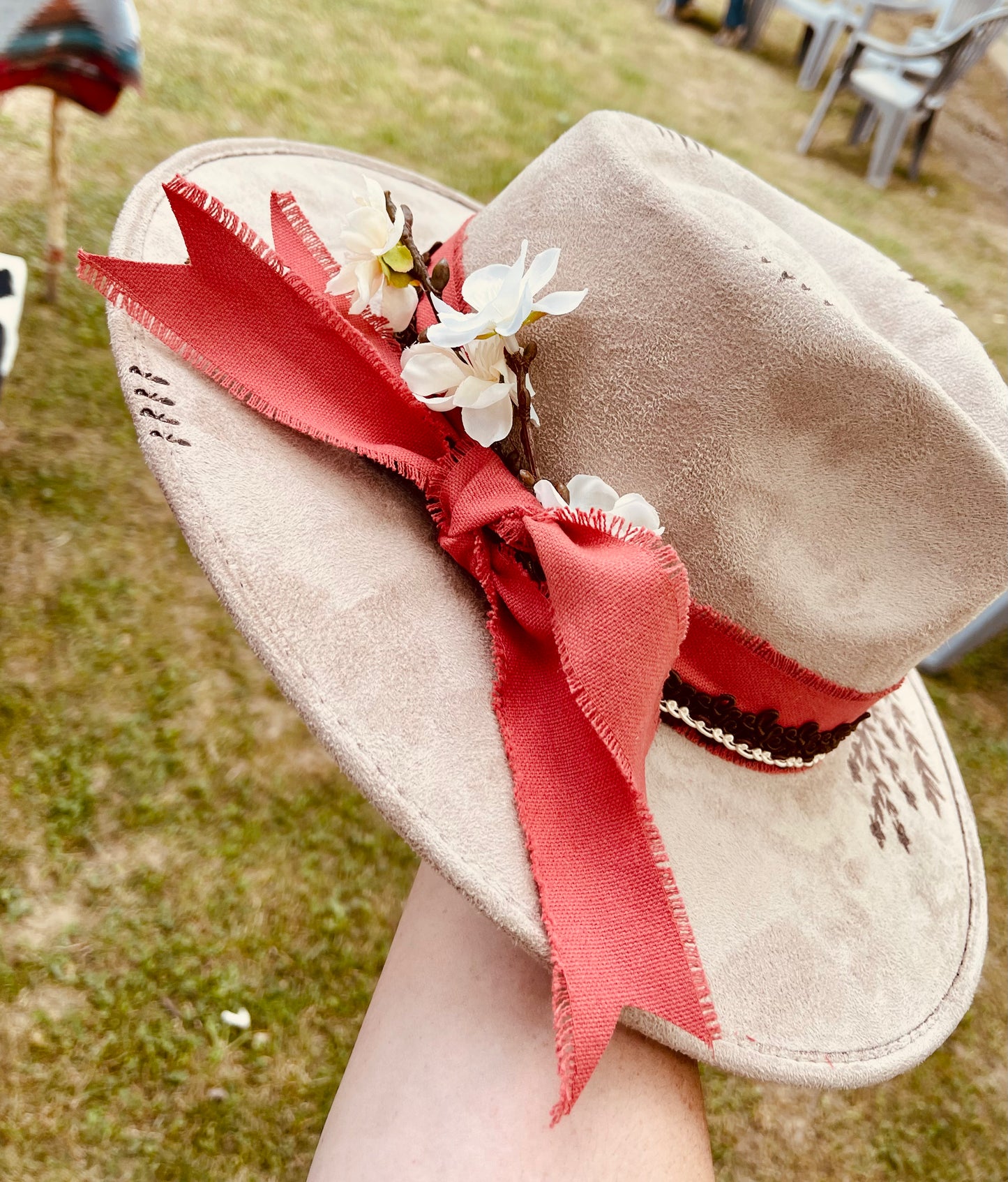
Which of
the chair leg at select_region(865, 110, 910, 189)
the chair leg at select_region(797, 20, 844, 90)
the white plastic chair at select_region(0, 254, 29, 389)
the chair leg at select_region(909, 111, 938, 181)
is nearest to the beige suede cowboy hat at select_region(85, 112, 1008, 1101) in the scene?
the white plastic chair at select_region(0, 254, 29, 389)

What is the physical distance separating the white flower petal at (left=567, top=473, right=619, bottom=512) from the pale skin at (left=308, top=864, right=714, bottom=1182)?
41cm

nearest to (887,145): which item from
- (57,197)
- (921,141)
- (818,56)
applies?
(921,141)

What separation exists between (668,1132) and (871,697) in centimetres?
43

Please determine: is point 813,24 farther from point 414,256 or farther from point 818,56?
point 414,256

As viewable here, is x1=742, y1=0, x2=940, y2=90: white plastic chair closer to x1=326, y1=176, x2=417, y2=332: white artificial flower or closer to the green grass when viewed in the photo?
the green grass

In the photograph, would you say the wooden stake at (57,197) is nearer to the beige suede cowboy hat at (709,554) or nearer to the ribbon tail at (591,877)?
the beige suede cowboy hat at (709,554)

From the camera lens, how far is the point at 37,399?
6.22 ft

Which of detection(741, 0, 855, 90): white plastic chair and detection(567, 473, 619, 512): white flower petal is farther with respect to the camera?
detection(741, 0, 855, 90): white plastic chair

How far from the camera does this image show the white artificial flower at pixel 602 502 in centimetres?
75

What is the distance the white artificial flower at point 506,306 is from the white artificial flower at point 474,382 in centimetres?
2

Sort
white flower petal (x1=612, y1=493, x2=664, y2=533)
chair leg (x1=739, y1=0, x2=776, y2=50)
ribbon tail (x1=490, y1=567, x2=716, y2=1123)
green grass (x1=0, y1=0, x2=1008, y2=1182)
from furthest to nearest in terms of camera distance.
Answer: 1. chair leg (x1=739, y1=0, x2=776, y2=50)
2. green grass (x1=0, y1=0, x2=1008, y2=1182)
3. white flower petal (x1=612, y1=493, x2=664, y2=533)
4. ribbon tail (x1=490, y1=567, x2=716, y2=1123)

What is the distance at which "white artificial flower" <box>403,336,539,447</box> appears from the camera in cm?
77

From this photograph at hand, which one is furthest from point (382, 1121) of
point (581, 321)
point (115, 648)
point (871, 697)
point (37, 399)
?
point (37, 399)

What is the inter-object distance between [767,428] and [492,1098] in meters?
0.60
